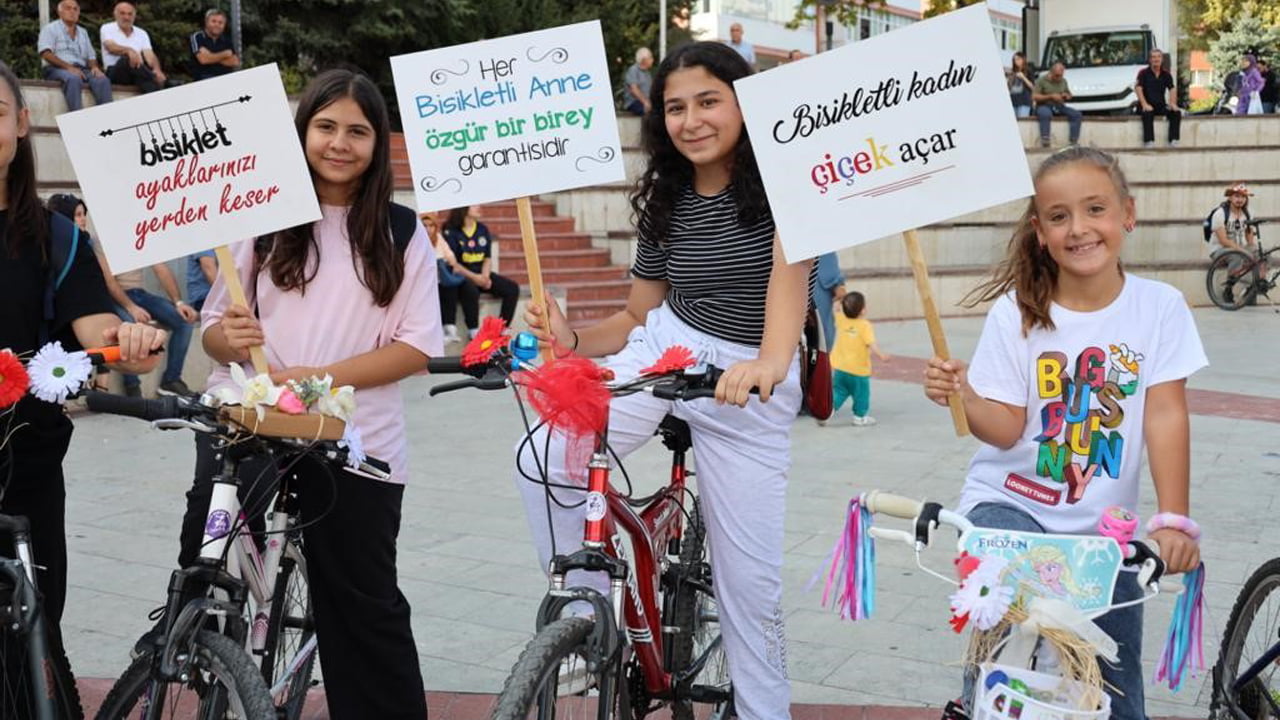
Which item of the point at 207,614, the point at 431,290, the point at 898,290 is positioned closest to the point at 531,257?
the point at 431,290

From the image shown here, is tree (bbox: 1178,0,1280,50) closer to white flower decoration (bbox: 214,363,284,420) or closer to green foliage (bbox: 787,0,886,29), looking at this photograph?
green foliage (bbox: 787,0,886,29)

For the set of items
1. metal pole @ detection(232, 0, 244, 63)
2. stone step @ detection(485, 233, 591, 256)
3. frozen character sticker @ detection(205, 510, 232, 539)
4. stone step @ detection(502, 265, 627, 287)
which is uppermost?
metal pole @ detection(232, 0, 244, 63)

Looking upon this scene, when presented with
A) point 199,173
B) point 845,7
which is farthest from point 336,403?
point 845,7

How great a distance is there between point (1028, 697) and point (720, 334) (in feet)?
4.45

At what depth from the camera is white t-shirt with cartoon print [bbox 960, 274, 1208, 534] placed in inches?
116

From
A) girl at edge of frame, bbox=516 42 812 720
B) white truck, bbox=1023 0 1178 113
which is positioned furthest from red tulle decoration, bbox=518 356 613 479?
white truck, bbox=1023 0 1178 113

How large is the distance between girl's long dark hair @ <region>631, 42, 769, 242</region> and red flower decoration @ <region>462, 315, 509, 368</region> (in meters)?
0.67

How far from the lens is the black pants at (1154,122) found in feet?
72.0

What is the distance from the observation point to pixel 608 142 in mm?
3533

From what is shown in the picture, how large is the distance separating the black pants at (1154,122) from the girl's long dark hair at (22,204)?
21.2 metres

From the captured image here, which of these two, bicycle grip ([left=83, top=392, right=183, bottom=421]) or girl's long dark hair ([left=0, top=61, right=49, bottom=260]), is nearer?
bicycle grip ([left=83, top=392, right=183, bottom=421])

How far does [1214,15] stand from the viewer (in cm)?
4109

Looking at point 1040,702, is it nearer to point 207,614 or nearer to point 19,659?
point 207,614

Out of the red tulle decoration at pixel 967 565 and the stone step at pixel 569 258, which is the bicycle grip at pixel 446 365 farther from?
the stone step at pixel 569 258
